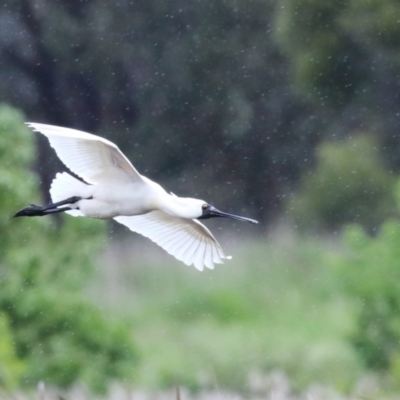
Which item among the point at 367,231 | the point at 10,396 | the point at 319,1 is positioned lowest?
the point at 10,396

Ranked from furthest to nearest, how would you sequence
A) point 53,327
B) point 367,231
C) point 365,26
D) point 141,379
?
point 365,26, point 367,231, point 141,379, point 53,327

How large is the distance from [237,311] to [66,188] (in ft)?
15.2

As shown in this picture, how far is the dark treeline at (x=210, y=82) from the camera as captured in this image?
11.5 metres

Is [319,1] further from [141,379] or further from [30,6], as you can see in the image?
[141,379]

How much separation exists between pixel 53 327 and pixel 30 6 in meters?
6.05

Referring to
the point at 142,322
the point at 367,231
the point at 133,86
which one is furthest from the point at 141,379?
the point at 133,86

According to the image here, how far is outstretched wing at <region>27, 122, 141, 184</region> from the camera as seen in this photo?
12.7 feet

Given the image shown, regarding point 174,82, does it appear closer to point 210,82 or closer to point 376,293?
point 210,82

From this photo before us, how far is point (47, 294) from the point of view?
6387 millimetres

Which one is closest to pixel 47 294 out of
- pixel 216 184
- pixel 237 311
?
pixel 237 311

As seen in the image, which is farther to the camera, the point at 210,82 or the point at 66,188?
the point at 210,82

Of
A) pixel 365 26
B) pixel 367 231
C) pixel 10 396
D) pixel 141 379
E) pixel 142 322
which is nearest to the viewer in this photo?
pixel 10 396

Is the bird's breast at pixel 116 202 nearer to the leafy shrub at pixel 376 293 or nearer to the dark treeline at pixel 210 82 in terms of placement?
the leafy shrub at pixel 376 293

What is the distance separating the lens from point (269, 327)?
832cm
